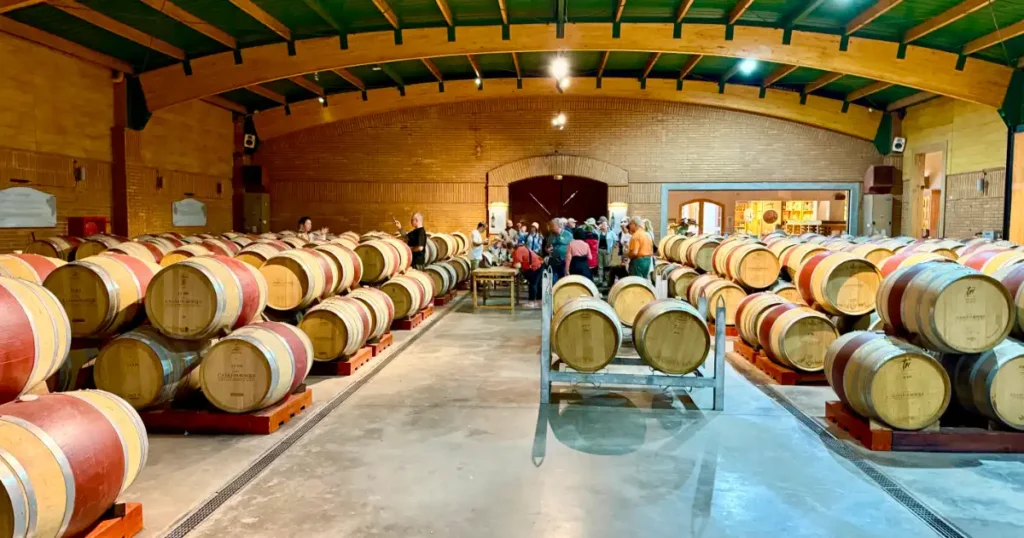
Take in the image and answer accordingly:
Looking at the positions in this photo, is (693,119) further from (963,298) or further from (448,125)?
(963,298)

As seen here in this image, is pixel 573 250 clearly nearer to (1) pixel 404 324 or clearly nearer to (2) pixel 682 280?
(2) pixel 682 280

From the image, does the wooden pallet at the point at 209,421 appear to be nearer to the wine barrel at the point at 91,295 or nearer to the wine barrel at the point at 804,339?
the wine barrel at the point at 91,295

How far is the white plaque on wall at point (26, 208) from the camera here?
10695mm

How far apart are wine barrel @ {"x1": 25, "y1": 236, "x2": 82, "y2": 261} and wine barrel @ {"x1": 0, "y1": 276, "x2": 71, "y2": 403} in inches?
267

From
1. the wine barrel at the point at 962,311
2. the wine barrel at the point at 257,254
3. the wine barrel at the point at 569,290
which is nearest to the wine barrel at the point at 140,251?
the wine barrel at the point at 257,254

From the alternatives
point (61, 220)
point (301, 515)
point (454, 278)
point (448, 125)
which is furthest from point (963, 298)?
point (448, 125)

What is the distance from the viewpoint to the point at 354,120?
19.2 metres

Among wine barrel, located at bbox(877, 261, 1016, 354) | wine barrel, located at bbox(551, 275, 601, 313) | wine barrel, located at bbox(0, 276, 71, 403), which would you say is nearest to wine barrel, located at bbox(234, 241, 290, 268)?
wine barrel, located at bbox(551, 275, 601, 313)

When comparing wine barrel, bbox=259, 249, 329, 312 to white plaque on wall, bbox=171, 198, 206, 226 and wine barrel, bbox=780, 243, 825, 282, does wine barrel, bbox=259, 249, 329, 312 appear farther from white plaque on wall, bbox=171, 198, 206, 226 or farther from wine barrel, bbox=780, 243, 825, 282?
white plaque on wall, bbox=171, 198, 206, 226

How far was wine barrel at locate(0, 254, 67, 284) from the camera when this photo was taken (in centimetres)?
548

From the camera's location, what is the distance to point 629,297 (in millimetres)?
8164

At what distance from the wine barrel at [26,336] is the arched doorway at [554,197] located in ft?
70.4

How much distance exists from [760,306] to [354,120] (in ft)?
46.9

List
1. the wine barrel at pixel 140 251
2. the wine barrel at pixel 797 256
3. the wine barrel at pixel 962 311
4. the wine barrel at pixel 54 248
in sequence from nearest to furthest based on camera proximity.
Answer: the wine barrel at pixel 962 311 → the wine barrel at pixel 140 251 → the wine barrel at pixel 797 256 → the wine barrel at pixel 54 248
